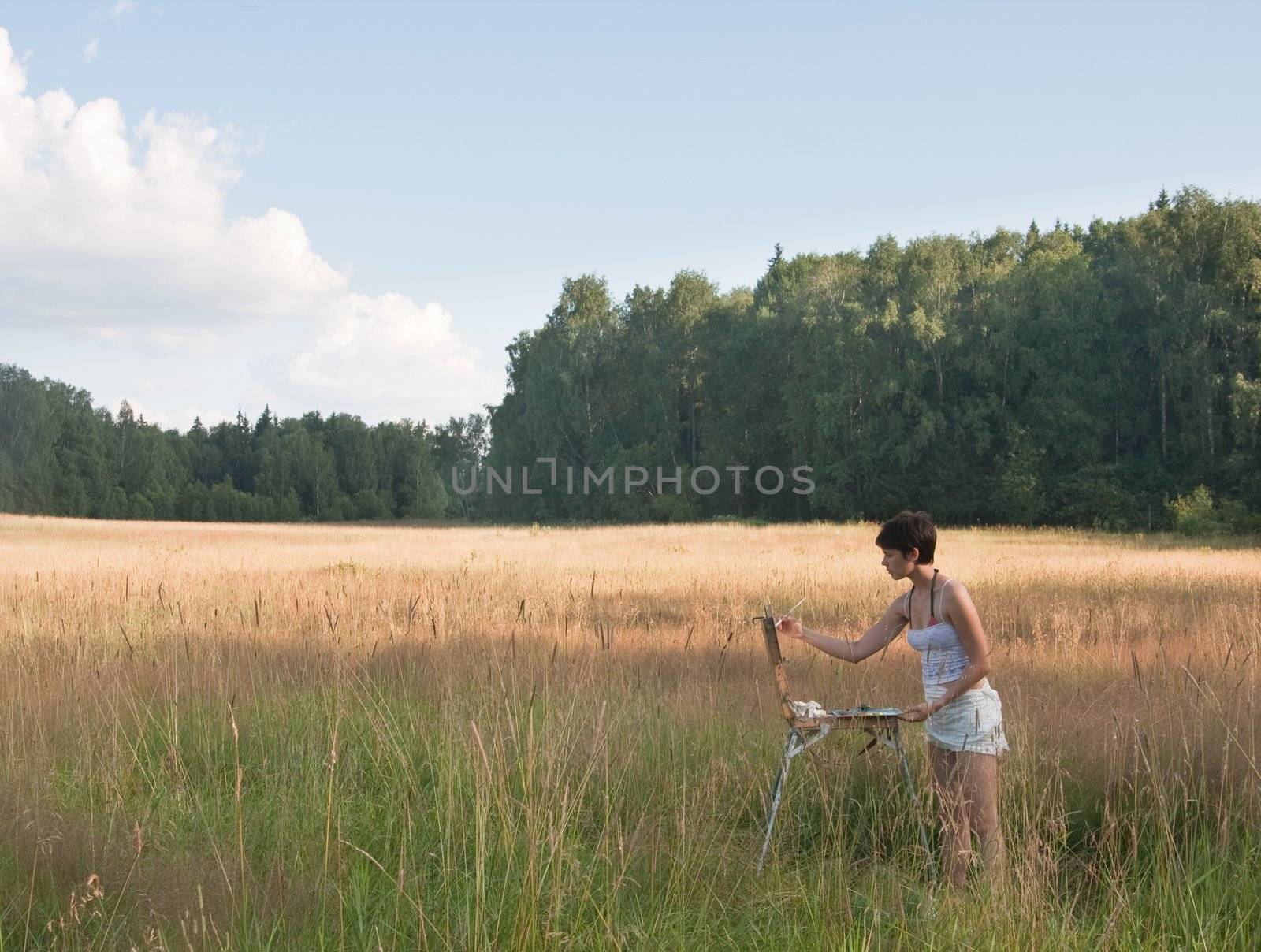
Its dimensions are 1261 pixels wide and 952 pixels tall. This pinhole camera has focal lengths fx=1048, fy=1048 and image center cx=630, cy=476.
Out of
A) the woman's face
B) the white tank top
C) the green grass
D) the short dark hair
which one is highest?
the short dark hair

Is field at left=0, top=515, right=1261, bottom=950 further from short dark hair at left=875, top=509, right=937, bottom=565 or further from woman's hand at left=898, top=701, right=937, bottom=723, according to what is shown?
short dark hair at left=875, top=509, right=937, bottom=565

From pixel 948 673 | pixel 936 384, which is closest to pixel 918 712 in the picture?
pixel 948 673

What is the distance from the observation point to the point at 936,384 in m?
50.1

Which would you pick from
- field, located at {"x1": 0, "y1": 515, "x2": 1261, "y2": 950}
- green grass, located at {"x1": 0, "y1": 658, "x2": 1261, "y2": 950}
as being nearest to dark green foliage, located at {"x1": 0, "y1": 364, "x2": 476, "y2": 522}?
field, located at {"x1": 0, "y1": 515, "x2": 1261, "y2": 950}

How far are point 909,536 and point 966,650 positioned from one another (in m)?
0.49

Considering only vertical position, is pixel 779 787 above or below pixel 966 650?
below

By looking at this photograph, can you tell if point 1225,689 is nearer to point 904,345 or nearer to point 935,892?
point 935,892

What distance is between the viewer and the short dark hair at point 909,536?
410 centimetres

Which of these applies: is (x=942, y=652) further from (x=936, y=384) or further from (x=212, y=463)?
(x=212, y=463)

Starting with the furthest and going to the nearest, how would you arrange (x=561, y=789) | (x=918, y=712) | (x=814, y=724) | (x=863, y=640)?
(x=561, y=789), (x=863, y=640), (x=918, y=712), (x=814, y=724)

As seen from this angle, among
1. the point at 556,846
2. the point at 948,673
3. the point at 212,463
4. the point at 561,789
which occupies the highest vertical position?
the point at 212,463

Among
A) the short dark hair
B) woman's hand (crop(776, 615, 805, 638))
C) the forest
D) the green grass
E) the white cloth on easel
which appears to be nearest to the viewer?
the green grass

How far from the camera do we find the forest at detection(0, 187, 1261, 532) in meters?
41.5

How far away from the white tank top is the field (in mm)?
555
